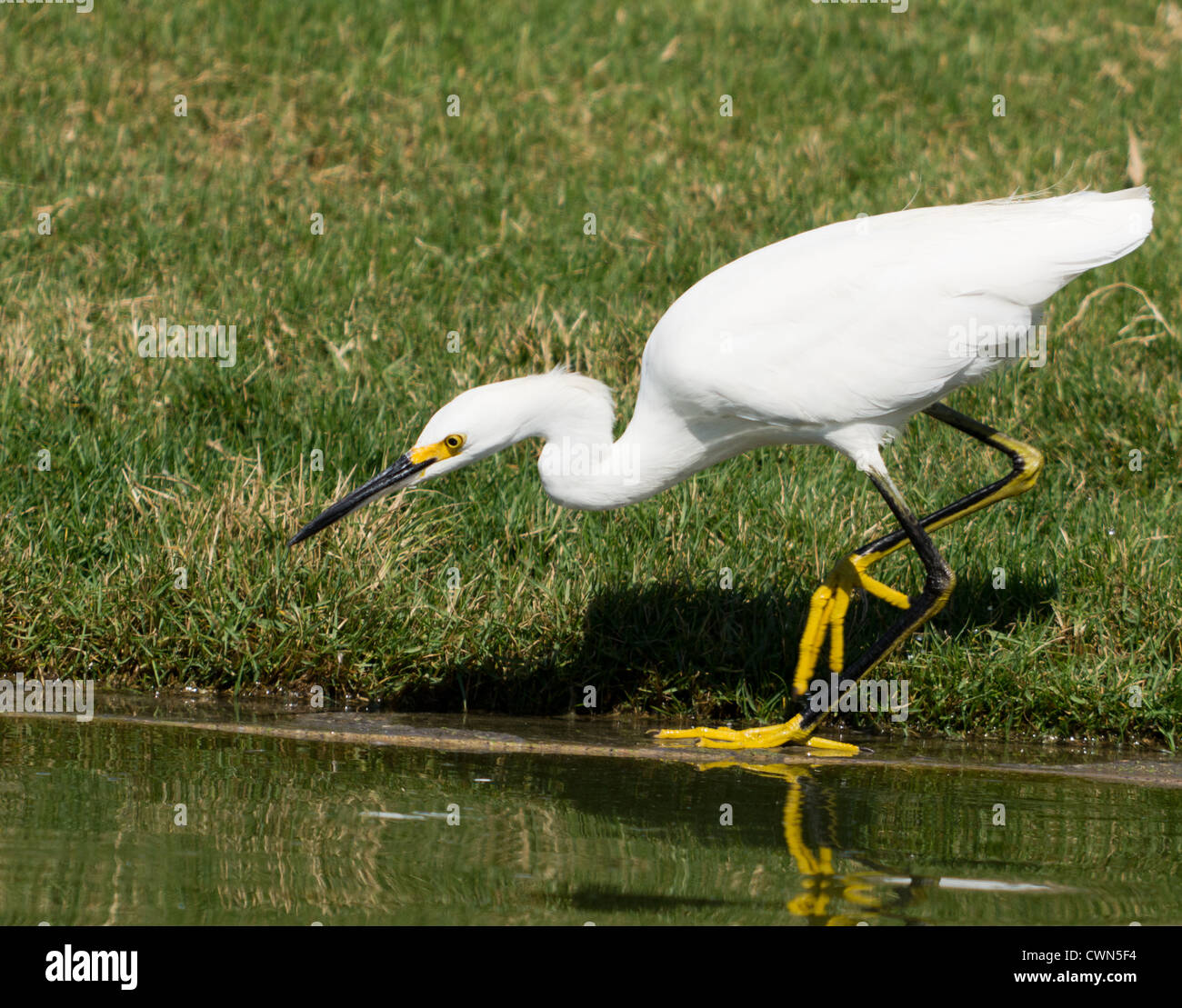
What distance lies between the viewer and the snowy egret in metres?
5.18

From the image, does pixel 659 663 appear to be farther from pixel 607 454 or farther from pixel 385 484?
pixel 385 484

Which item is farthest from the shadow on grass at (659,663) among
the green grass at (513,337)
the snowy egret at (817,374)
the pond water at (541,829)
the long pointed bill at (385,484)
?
the long pointed bill at (385,484)

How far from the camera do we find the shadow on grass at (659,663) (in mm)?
5539

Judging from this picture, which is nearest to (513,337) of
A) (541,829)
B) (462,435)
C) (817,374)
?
(462,435)

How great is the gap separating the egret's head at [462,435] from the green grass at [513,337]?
22.2 inches

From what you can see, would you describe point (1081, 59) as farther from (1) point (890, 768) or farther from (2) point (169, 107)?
(1) point (890, 768)

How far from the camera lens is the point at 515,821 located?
3.91m

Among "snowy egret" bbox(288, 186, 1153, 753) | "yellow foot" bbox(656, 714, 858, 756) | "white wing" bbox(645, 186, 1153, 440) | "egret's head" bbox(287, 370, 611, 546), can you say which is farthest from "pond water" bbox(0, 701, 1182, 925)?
"white wing" bbox(645, 186, 1153, 440)

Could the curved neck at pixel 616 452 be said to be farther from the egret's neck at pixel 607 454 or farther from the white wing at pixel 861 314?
the white wing at pixel 861 314

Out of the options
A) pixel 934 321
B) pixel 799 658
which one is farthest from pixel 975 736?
pixel 934 321

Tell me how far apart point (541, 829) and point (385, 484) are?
162cm

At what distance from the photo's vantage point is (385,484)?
16.7 feet

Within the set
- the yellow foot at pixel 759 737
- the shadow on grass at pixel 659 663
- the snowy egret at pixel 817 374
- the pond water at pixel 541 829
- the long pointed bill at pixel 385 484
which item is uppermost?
the snowy egret at pixel 817 374

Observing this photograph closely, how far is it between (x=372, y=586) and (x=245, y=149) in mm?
5289
